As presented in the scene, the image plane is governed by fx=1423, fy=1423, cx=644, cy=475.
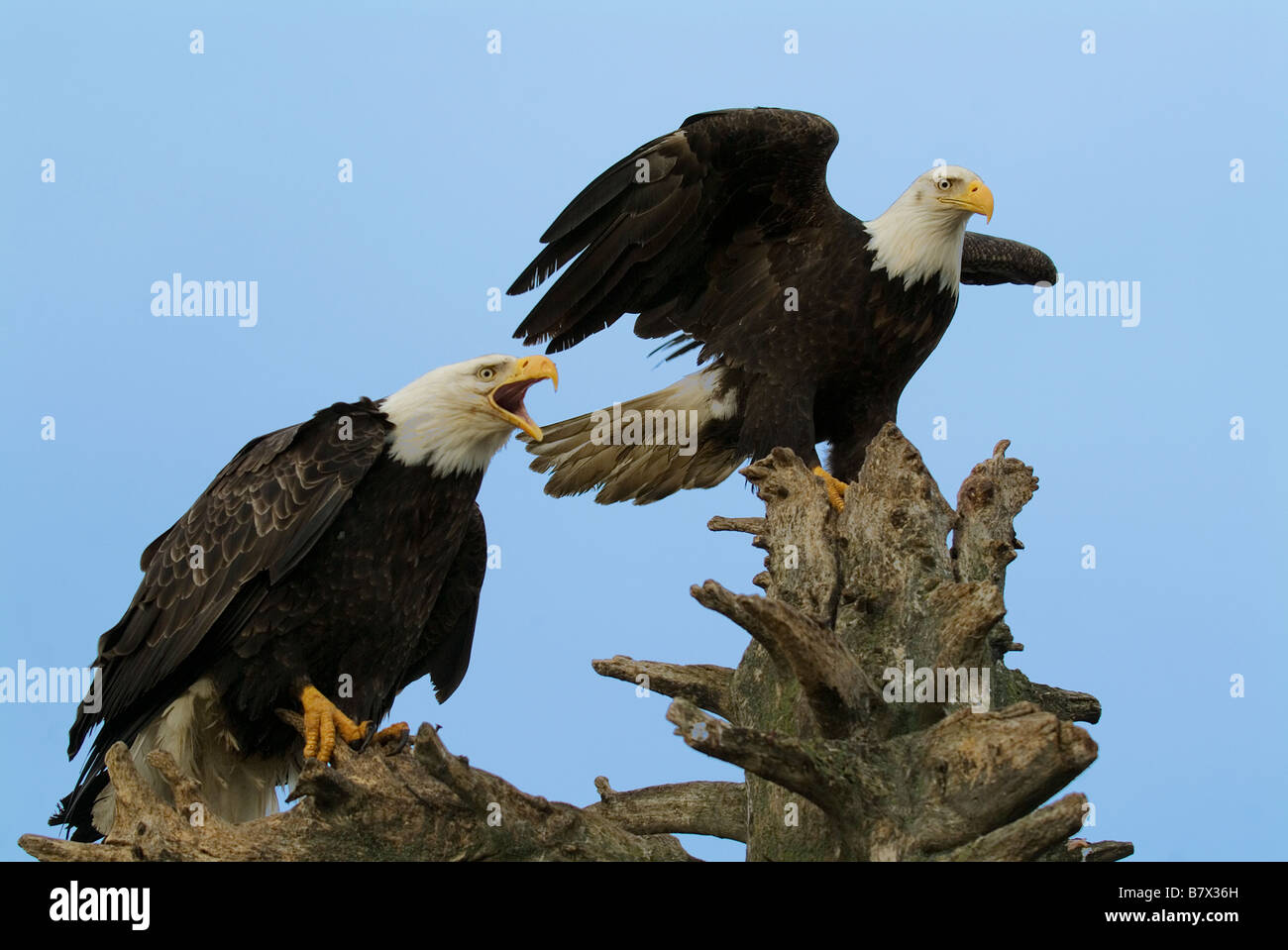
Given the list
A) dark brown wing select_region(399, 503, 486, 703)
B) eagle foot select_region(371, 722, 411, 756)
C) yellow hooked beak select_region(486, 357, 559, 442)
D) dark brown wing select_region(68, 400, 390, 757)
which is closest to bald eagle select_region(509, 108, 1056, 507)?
dark brown wing select_region(399, 503, 486, 703)

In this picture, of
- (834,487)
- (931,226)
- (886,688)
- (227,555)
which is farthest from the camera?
(931,226)

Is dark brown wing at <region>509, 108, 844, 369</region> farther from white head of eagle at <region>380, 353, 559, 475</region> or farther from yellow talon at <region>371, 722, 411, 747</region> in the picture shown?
yellow talon at <region>371, 722, 411, 747</region>

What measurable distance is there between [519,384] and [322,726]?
1598 millimetres

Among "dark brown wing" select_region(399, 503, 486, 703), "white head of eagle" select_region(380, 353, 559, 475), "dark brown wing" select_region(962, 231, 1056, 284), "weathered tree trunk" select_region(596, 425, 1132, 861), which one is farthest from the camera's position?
"dark brown wing" select_region(962, 231, 1056, 284)

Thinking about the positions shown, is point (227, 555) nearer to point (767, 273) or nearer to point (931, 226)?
point (767, 273)

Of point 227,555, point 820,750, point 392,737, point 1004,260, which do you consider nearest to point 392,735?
point 392,737

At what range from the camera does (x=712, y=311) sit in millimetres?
7844

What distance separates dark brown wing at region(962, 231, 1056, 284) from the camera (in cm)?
912

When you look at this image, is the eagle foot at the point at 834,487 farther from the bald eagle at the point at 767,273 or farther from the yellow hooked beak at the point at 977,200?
the yellow hooked beak at the point at 977,200

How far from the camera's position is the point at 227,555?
5.72 m

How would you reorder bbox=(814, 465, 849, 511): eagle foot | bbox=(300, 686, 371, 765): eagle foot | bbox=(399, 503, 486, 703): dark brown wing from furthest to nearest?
bbox=(814, 465, 849, 511): eagle foot
bbox=(399, 503, 486, 703): dark brown wing
bbox=(300, 686, 371, 765): eagle foot

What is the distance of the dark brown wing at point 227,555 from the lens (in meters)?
5.63
